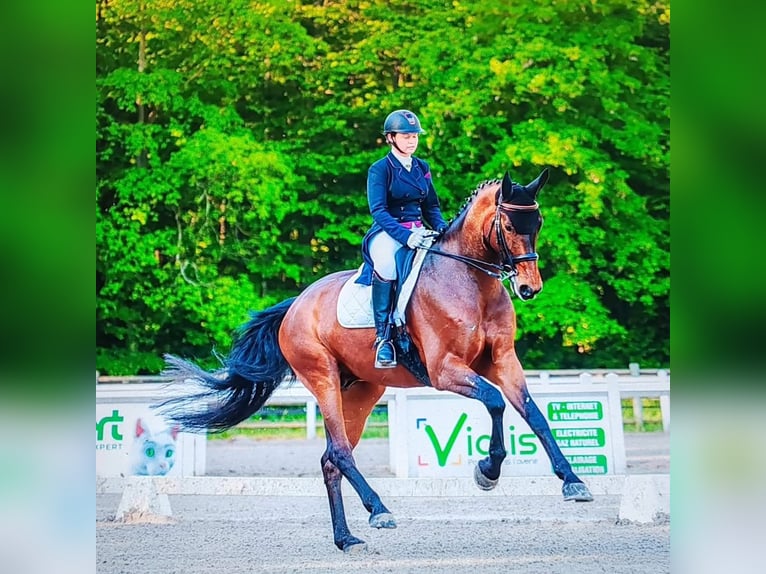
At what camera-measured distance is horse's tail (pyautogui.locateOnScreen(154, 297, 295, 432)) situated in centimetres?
614

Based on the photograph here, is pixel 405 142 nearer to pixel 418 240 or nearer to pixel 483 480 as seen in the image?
pixel 418 240

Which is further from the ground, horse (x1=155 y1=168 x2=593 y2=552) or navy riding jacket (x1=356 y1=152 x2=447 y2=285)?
navy riding jacket (x1=356 y1=152 x2=447 y2=285)

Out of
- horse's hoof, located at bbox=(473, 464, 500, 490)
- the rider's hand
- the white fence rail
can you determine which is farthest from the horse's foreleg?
the white fence rail

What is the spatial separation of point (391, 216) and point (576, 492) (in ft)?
5.79

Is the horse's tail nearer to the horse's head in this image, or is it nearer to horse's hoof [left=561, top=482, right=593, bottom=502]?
the horse's head

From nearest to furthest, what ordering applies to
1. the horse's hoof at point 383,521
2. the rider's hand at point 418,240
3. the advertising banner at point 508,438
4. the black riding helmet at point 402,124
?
the horse's hoof at point 383,521
the rider's hand at point 418,240
the black riding helmet at point 402,124
the advertising banner at point 508,438

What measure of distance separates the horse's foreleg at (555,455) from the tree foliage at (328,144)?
6.59m

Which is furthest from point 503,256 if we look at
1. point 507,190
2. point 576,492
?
point 576,492

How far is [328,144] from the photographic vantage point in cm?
1180

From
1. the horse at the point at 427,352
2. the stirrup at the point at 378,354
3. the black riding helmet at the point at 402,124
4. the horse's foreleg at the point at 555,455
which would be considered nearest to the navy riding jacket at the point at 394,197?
the black riding helmet at the point at 402,124

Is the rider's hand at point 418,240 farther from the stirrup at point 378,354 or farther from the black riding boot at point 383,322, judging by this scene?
the stirrup at point 378,354

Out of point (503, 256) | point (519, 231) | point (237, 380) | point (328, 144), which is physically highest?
point (328, 144)

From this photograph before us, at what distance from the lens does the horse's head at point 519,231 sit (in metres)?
4.88

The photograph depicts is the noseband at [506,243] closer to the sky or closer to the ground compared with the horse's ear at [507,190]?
closer to the ground
